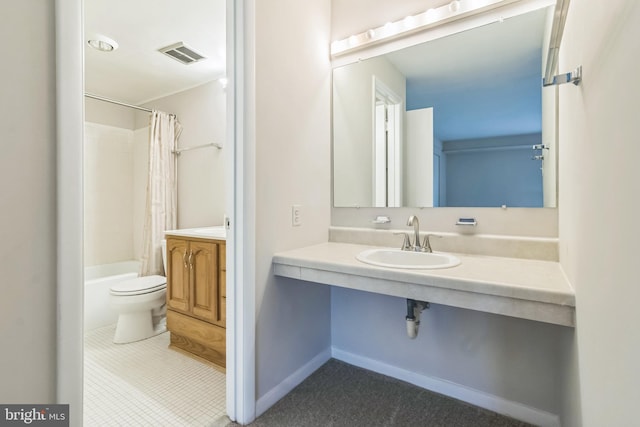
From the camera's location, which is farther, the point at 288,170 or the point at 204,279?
the point at 204,279

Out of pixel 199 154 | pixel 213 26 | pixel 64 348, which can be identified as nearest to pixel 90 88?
pixel 199 154

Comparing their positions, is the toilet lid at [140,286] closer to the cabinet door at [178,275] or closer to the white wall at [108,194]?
the cabinet door at [178,275]

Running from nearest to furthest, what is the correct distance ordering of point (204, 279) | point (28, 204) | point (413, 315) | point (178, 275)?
point (28, 204), point (413, 315), point (204, 279), point (178, 275)

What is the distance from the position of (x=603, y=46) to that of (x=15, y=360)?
59.9 inches

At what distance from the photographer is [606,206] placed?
0.59 m

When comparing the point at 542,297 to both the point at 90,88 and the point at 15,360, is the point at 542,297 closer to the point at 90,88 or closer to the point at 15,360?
the point at 15,360

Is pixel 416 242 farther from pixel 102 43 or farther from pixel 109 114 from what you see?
pixel 109 114

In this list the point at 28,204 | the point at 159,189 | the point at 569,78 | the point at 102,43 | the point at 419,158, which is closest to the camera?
the point at 28,204

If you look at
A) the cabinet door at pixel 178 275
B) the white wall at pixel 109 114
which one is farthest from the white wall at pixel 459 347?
the white wall at pixel 109 114

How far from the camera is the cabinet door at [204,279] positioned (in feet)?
6.15

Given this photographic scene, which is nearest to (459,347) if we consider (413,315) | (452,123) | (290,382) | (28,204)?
(413,315)

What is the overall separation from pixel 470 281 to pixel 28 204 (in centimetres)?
135

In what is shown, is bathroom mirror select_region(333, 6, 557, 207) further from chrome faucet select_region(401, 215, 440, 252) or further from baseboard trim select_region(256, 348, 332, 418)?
baseboard trim select_region(256, 348, 332, 418)

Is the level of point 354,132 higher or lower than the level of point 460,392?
higher
